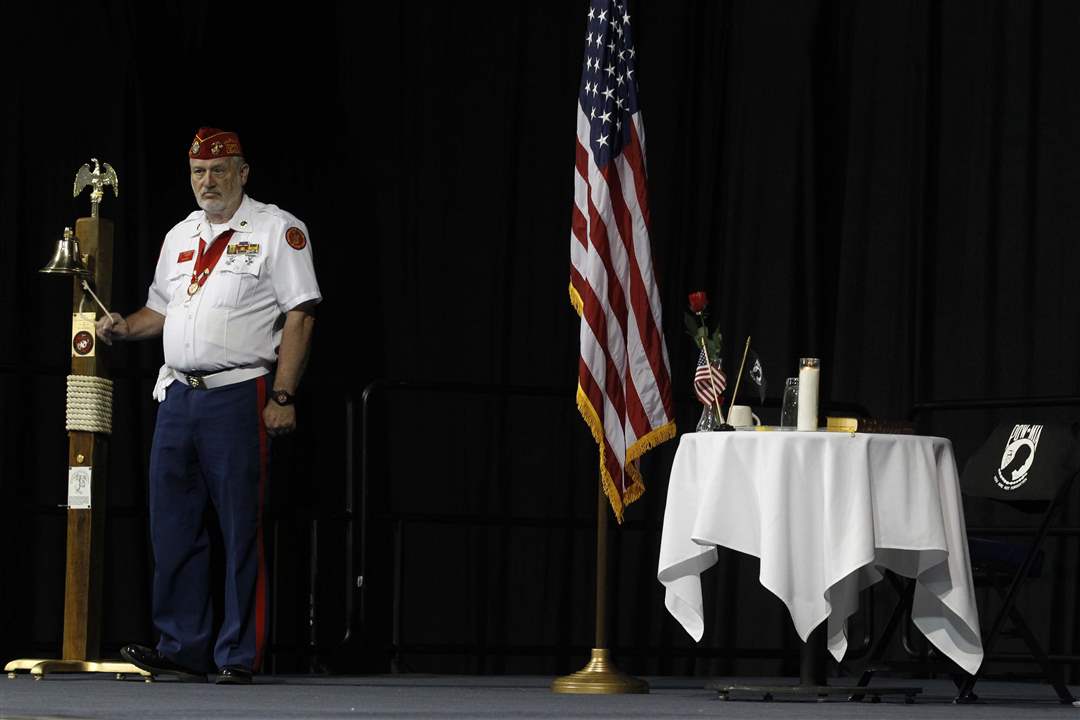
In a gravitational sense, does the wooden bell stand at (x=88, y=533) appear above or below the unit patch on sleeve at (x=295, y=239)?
below

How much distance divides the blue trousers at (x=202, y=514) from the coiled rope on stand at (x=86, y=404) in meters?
0.19

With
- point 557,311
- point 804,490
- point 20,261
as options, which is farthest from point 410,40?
point 804,490

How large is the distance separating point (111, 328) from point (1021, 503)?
2.54 meters

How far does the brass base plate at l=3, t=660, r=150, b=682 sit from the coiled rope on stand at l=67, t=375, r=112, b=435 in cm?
64

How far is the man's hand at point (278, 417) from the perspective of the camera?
197 inches

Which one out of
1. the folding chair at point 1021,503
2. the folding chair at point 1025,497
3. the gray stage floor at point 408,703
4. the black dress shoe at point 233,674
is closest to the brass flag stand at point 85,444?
the gray stage floor at point 408,703

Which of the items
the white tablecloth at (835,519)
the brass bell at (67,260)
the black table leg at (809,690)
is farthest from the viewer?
the brass bell at (67,260)

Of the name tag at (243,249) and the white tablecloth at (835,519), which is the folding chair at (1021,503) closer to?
the white tablecloth at (835,519)

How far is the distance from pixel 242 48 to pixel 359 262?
847mm

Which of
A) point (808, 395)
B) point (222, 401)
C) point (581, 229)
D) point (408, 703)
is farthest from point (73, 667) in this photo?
point (808, 395)

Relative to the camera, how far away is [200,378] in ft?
16.6

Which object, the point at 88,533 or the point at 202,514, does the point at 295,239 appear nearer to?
the point at 202,514

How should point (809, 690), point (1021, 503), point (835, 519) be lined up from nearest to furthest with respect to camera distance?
point (835, 519), point (809, 690), point (1021, 503)

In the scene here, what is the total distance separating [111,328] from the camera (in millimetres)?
5164
